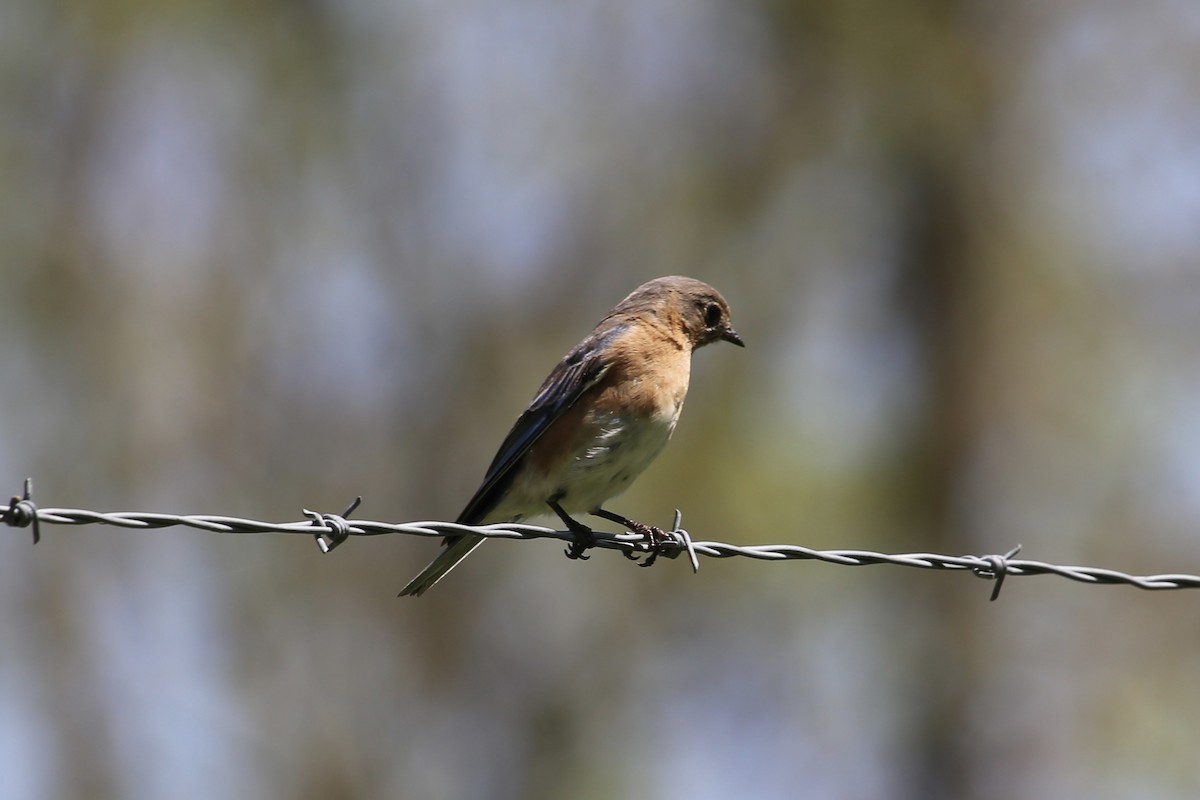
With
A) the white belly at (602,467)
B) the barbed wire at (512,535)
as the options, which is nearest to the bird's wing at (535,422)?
the white belly at (602,467)

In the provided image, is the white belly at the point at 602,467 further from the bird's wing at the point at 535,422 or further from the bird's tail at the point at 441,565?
the bird's tail at the point at 441,565

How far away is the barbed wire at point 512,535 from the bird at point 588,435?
3.66 ft

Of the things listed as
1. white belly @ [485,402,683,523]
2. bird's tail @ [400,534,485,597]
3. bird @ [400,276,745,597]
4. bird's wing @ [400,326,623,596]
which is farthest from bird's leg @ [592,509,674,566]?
bird's tail @ [400,534,485,597]

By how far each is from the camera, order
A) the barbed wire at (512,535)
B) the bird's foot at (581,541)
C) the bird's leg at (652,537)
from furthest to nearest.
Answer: the bird's leg at (652,537) < the bird's foot at (581,541) < the barbed wire at (512,535)

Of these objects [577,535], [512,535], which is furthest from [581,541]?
[512,535]

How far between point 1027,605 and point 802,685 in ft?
7.89

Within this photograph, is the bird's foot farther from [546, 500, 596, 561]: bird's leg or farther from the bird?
the bird

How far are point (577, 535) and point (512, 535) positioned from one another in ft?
1.40

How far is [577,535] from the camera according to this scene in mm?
5340

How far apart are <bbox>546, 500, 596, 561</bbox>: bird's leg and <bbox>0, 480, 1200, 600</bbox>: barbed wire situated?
7cm

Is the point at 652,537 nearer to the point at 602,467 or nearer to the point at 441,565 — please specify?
the point at 602,467

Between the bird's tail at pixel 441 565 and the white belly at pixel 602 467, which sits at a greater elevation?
the white belly at pixel 602 467

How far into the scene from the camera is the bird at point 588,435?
21.9 feet

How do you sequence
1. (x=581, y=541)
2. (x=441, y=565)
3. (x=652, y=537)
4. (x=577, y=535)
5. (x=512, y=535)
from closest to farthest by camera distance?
(x=512, y=535) → (x=577, y=535) → (x=581, y=541) → (x=652, y=537) → (x=441, y=565)
